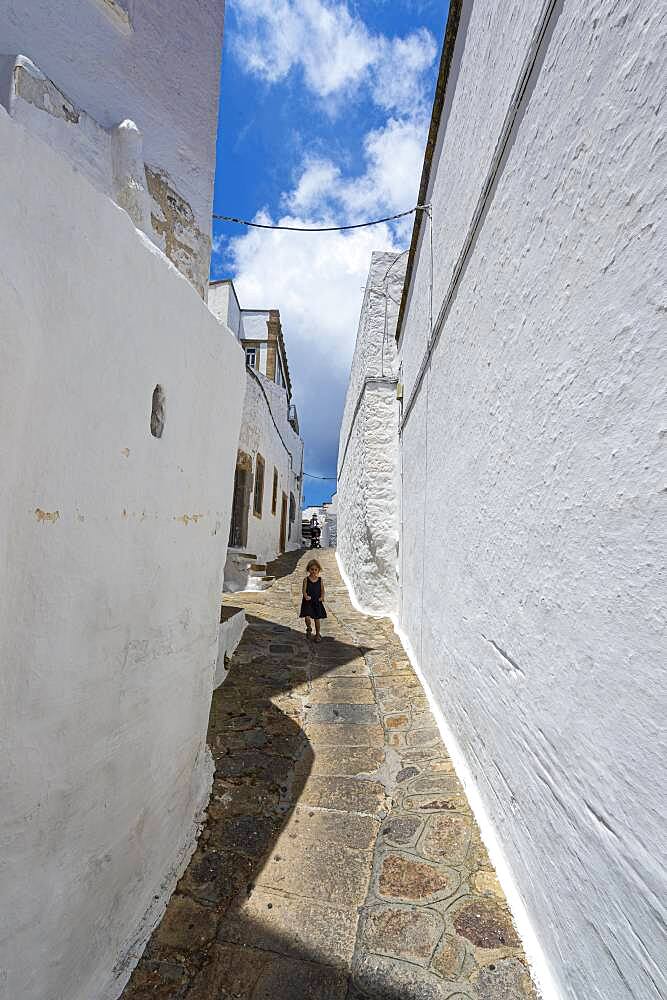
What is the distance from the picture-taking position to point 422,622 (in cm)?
485

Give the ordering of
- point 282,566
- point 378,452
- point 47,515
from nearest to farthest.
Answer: point 47,515 < point 378,452 < point 282,566

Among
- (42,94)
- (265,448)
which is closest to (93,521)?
(42,94)

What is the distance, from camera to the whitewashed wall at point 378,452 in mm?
7215

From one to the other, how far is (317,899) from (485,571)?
5.21ft

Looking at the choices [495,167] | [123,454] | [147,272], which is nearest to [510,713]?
[123,454]

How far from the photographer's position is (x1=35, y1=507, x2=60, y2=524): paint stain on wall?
1536mm

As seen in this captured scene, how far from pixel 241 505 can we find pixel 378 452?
11.3ft

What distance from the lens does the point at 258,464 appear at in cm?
1107

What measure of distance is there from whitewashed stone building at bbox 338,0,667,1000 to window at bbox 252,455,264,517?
25.1 ft

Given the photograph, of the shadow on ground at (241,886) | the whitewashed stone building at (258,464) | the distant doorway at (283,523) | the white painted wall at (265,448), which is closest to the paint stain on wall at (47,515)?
the shadow on ground at (241,886)

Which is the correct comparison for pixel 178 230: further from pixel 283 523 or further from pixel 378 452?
pixel 283 523

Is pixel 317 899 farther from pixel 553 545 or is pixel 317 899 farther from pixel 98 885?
pixel 553 545

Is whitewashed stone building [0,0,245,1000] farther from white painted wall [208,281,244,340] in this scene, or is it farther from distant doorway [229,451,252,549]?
white painted wall [208,281,244,340]

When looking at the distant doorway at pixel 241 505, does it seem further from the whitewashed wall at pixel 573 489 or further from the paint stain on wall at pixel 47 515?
the paint stain on wall at pixel 47 515
